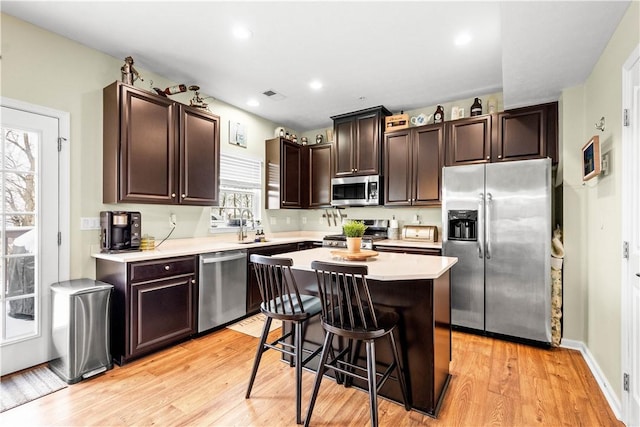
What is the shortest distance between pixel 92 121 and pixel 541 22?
3597mm

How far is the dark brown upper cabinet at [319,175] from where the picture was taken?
4934 mm

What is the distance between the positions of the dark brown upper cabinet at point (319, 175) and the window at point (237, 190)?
2.81 ft

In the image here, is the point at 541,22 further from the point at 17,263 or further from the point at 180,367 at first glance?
the point at 17,263

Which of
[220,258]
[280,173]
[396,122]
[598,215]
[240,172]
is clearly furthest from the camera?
[280,173]

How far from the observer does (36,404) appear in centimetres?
203

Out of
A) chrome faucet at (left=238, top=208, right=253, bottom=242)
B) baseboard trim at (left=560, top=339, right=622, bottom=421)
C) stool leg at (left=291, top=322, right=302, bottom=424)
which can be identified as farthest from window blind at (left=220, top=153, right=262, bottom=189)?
baseboard trim at (left=560, top=339, right=622, bottom=421)

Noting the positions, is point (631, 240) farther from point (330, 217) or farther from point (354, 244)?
point (330, 217)

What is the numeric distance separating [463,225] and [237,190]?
2967 millimetres

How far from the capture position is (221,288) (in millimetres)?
3338

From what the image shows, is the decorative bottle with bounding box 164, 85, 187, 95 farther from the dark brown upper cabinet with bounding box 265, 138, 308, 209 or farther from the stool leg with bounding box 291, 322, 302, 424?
the stool leg with bounding box 291, 322, 302, 424

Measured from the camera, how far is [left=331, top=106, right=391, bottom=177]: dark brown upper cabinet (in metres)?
4.33

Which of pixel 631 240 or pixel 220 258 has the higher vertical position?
pixel 631 240

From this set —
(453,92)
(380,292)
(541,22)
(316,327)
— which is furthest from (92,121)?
(453,92)

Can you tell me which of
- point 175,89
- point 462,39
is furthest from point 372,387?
point 175,89
